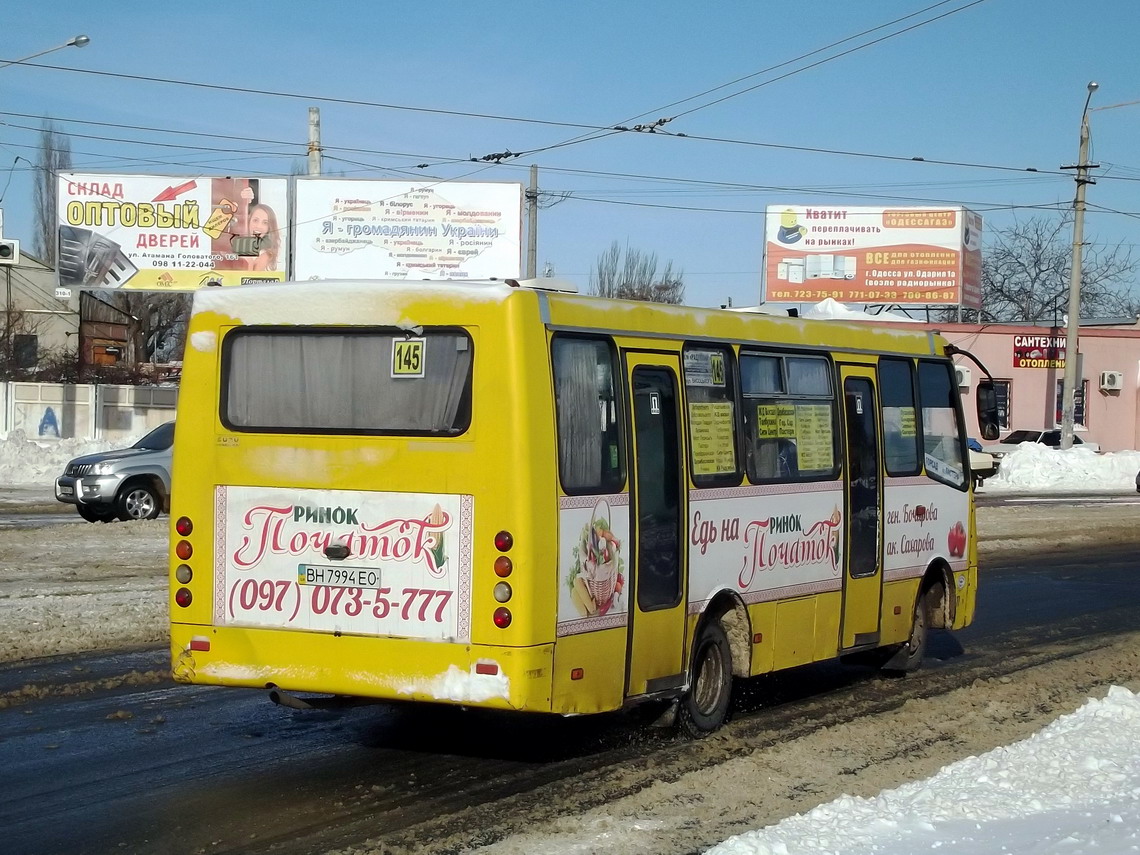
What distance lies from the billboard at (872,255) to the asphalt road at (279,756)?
49981 mm

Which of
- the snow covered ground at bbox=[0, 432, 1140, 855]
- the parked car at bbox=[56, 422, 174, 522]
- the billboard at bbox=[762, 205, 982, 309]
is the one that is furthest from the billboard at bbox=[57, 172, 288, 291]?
the snow covered ground at bbox=[0, 432, 1140, 855]

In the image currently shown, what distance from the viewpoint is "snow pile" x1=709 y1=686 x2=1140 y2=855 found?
6.15 metres

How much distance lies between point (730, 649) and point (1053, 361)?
4845cm

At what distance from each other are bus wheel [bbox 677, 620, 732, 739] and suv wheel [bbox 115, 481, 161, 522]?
49.9 ft

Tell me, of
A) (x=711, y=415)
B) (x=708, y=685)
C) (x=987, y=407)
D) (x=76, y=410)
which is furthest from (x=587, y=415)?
(x=76, y=410)

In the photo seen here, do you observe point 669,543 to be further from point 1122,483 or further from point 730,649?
point 1122,483

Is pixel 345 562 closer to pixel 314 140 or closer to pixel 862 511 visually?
pixel 862 511

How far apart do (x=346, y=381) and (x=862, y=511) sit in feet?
14.6

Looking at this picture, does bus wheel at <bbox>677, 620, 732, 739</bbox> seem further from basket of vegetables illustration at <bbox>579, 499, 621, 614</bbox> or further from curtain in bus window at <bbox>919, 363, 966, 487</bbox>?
curtain in bus window at <bbox>919, 363, 966, 487</bbox>

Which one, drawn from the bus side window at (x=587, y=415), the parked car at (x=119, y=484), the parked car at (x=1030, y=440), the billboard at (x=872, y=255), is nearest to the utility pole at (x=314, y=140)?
the parked car at (x=119, y=484)

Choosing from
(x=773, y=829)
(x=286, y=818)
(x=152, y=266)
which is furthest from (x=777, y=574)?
(x=152, y=266)

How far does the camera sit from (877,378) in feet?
35.8

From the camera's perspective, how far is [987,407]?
12008 mm

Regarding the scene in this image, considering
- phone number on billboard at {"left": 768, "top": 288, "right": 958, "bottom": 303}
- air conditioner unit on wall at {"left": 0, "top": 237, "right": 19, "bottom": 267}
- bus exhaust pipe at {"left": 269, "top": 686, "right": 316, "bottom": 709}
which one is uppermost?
phone number on billboard at {"left": 768, "top": 288, "right": 958, "bottom": 303}
